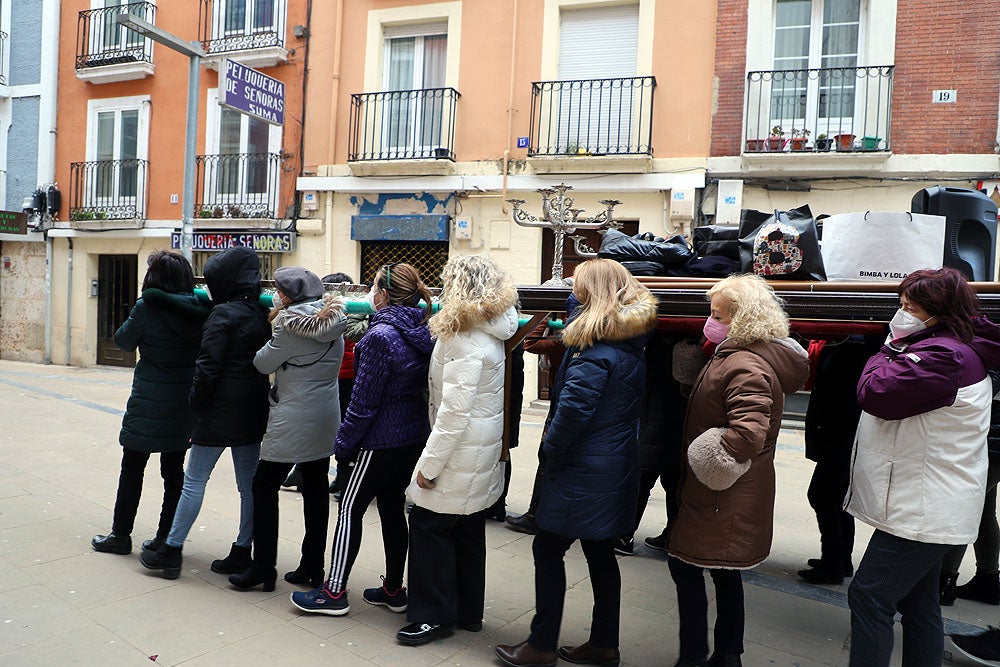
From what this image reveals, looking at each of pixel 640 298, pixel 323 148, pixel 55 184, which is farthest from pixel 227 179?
pixel 640 298

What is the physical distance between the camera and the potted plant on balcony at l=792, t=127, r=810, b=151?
10.1 meters

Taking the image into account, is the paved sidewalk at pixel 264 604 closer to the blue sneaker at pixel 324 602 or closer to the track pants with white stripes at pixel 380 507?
the blue sneaker at pixel 324 602

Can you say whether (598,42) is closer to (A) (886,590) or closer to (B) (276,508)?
(B) (276,508)

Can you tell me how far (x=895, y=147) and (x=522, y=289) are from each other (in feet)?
27.1

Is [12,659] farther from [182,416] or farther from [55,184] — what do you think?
[55,184]

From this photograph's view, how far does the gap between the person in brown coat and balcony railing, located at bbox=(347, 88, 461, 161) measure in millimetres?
9641

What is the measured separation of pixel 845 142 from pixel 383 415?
874 cm

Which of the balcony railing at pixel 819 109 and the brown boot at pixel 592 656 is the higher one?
the balcony railing at pixel 819 109

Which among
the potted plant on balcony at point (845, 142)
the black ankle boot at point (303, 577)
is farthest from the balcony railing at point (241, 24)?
the black ankle boot at point (303, 577)

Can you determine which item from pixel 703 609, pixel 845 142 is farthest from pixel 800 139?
pixel 703 609

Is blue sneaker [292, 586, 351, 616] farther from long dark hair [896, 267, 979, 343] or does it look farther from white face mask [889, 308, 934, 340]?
long dark hair [896, 267, 979, 343]

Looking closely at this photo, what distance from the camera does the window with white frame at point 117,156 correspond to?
14898 mm

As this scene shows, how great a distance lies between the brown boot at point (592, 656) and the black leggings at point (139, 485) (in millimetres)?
2551

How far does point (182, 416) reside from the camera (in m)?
4.47
